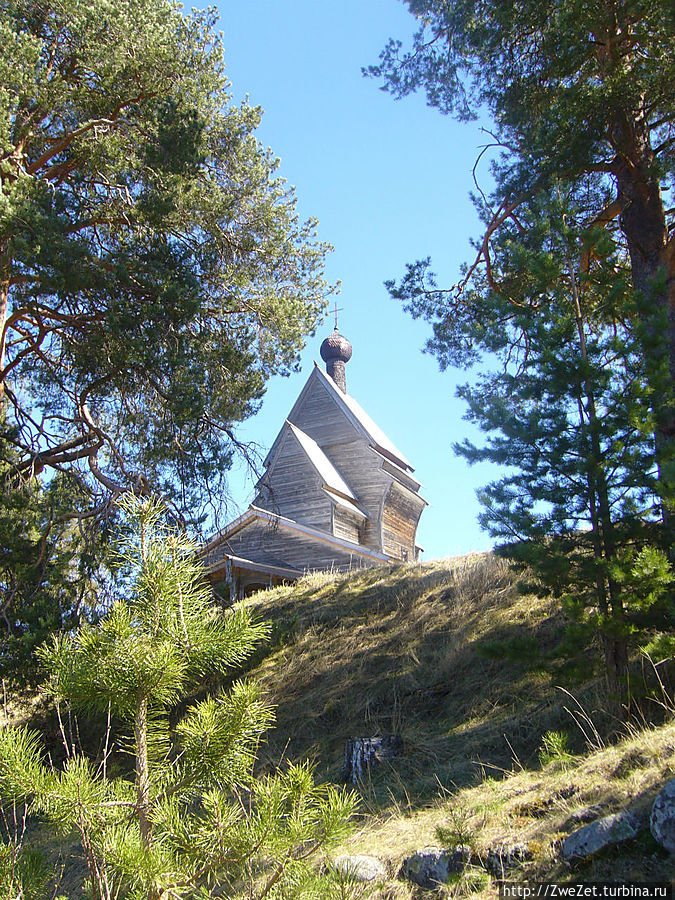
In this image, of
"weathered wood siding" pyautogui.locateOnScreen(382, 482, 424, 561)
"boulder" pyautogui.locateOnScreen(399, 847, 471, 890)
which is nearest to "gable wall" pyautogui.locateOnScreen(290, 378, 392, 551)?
"weathered wood siding" pyautogui.locateOnScreen(382, 482, 424, 561)

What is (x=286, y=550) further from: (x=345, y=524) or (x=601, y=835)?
(x=601, y=835)

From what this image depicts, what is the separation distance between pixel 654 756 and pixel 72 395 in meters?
9.91

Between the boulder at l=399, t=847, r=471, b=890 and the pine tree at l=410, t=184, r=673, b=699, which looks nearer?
the boulder at l=399, t=847, r=471, b=890

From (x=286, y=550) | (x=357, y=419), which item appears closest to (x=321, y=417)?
(x=357, y=419)

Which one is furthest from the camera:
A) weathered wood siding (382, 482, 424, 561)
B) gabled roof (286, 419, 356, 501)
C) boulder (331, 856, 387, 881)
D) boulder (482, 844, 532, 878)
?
weathered wood siding (382, 482, 424, 561)

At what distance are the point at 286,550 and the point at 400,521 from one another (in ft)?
23.4

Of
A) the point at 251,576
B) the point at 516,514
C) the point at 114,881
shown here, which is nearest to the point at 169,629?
the point at 114,881

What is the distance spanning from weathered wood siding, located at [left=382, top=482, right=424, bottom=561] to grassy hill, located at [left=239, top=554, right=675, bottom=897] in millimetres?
12331

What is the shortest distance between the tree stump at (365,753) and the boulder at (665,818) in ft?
15.0

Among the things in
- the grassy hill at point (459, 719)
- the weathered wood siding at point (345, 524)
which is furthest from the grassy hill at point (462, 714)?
the weathered wood siding at point (345, 524)

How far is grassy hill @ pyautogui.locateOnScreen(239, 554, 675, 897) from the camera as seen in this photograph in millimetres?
4809

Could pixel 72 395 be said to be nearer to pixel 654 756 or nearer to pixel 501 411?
pixel 501 411

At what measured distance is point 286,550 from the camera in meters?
23.4

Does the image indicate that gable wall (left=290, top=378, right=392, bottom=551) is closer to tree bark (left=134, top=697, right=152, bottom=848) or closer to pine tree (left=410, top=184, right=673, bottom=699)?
pine tree (left=410, top=184, right=673, bottom=699)
